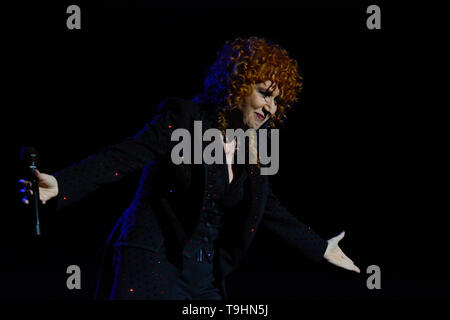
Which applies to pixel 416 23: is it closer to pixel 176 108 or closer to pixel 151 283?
pixel 176 108

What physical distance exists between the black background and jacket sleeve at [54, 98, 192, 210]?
4.45 ft

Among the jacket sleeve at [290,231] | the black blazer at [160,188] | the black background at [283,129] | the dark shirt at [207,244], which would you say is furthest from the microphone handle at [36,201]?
the black background at [283,129]

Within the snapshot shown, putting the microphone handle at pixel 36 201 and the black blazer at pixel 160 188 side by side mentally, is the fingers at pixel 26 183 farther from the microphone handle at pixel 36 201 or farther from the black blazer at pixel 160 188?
the black blazer at pixel 160 188

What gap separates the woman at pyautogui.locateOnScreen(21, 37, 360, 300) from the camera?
164 cm

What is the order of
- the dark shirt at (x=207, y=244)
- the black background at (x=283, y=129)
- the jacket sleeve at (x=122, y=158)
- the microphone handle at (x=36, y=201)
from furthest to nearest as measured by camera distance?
the black background at (x=283, y=129) < the dark shirt at (x=207, y=244) < the jacket sleeve at (x=122, y=158) < the microphone handle at (x=36, y=201)

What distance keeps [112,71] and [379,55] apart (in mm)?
1664

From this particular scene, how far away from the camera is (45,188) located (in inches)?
59.2

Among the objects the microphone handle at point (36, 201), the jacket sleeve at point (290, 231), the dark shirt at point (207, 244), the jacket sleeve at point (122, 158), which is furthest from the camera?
the jacket sleeve at point (290, 231)

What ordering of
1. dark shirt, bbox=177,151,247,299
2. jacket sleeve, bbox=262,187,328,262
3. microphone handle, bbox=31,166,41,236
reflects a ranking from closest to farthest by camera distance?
microphone handle, bbox=31,166,41,236 < dark shirt, bbox=177,151,247,299 < jacket sleeve, bbox=262,187,328,262

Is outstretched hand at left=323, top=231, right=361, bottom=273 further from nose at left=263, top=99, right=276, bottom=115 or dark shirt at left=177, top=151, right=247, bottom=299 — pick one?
nose at left=263, top=99, right=276, bottom=115

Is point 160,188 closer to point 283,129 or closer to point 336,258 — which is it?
point 336,258

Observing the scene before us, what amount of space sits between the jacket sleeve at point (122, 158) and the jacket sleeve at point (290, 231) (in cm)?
57

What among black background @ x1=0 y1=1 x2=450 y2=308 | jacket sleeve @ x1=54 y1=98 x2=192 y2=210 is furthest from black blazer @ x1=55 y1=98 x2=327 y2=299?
black background @ x1=0 y1=1 x2=450 y2=308

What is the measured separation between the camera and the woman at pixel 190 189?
64.6 inches
